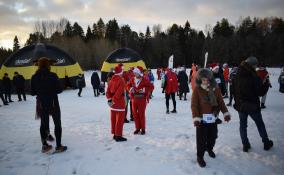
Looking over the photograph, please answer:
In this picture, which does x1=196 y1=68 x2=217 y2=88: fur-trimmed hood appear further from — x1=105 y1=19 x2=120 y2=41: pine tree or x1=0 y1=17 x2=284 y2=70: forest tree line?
x1=105 y1=19 x2=120 y2=41: pine tree

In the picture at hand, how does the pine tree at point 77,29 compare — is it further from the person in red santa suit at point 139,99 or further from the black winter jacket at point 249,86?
the black winter jacket at point 249,86

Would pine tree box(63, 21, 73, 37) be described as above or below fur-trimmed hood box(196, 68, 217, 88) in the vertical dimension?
above

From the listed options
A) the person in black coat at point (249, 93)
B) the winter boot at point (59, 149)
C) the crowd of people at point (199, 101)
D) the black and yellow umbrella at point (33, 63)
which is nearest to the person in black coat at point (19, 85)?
the black and yellow umbrella at point (33, 63)

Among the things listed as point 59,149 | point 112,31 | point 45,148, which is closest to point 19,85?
point 45,148

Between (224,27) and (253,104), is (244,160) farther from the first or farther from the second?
(224,27)

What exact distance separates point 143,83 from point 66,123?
3.50 meters

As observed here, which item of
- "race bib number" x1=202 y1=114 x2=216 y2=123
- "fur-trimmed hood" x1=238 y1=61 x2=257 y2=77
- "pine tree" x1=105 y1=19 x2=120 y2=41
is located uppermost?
"pine tree" x1=105 y1=19 x2=120 y2=41

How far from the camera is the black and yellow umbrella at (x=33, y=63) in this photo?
20969mm

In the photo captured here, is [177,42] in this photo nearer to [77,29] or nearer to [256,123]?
[77,29]

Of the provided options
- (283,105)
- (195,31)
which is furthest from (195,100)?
(195,31)

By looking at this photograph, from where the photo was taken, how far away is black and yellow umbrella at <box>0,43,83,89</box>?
826 inches

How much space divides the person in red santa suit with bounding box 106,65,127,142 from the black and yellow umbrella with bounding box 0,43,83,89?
15.2m

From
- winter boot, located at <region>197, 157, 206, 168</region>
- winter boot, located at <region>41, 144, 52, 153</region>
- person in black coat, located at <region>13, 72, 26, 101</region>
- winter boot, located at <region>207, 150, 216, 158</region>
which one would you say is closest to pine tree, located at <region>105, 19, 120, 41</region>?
person in black coat, located at <region>13, 72, 26, 101</region>

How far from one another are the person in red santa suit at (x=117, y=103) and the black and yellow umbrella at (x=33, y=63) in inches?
598
